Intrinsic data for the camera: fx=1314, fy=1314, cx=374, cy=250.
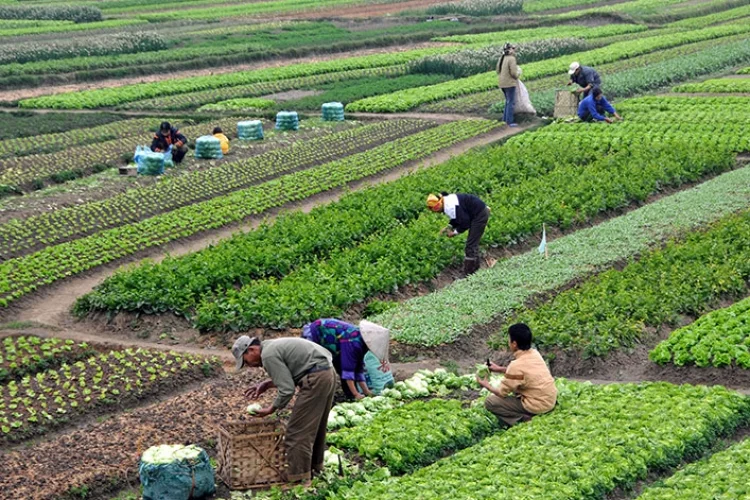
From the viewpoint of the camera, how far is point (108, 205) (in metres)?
27.1

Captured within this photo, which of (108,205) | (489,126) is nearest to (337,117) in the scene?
(489,126)

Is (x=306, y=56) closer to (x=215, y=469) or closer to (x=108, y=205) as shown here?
(x=108, y=205)

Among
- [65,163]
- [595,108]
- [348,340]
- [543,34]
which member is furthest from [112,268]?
[543,34]

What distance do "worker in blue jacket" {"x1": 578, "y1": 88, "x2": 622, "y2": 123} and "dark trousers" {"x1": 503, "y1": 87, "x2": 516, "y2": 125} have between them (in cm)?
201

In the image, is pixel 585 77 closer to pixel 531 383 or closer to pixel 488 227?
pixel 488 227

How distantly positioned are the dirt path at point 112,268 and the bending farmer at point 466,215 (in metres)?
4.58

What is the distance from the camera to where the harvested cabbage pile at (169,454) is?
1275cm

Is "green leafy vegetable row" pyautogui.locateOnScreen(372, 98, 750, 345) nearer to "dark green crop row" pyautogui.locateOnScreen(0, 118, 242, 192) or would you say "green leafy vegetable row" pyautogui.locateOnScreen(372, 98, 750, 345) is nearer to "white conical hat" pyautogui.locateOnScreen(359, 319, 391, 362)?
"white conical hat" pyautogui.locateOnScreen(359, 319, 391, 362)

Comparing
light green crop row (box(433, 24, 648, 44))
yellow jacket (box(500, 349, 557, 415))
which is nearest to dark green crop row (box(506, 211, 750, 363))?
yellow jacket (box(500, 349, 557, 415))

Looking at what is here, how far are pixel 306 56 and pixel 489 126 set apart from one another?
856 inches

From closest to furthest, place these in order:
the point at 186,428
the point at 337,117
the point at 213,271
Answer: the point at 186,428 → the point at 213,271 → the point at 337,117

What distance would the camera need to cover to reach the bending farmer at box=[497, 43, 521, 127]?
3469 centimetres

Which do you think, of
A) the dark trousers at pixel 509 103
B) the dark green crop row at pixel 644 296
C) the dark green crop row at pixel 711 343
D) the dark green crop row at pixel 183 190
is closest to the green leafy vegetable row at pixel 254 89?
the dark green crop row at pixel 183 190

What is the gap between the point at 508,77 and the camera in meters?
35.2
